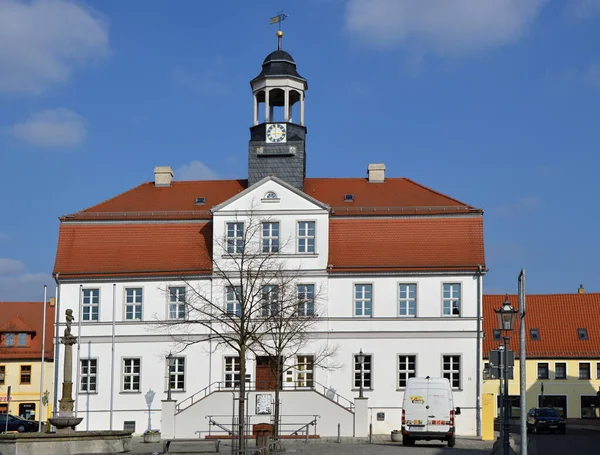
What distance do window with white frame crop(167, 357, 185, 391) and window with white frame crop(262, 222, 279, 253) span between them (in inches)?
271

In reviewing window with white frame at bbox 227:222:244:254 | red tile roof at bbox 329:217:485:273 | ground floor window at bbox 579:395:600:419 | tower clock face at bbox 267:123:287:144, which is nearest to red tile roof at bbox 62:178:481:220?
red tile roof at bbox 329:217:485:273

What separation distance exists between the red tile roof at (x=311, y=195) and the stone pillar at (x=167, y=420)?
33.3 feet

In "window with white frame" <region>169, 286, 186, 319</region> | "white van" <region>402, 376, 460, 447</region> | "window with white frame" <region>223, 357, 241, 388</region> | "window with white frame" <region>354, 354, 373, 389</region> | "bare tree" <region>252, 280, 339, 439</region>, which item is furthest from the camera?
"window with white frame" <region>169, 286, 186, 319</region>

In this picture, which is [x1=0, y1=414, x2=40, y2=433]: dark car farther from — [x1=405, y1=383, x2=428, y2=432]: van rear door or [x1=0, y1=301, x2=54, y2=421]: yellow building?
[x1=405, y1=383, x2=428, y2=432]: van rear door

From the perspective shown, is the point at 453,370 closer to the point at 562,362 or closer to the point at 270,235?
the point at 270,235

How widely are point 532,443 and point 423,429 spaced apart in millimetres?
7585

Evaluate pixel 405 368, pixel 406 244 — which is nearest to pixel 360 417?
pixel 405 368

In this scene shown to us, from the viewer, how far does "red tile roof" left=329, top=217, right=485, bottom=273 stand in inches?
1948

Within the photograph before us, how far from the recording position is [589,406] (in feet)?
247

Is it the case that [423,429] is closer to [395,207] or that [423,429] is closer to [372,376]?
[372,376]

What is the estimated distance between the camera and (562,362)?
246 ft

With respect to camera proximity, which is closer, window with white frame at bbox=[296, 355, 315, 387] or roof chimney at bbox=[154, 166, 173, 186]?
window with white frame at bbox=[296, 355, 315, 387]

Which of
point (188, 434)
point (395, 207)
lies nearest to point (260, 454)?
point (188, 434)

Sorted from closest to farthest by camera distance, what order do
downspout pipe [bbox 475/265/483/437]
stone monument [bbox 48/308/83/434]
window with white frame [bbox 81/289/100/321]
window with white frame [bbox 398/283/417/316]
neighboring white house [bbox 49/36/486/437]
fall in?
1. stone monument [bbox 48/308/83/434]
2. downspout pipe [bbox 475/265/483/437]
3. neighboring white house [bbox 49/36/486/437]
4. window with white frame [bbox 398/283/417/316]
5. window with white frame [bbox 81/289/100/321]
